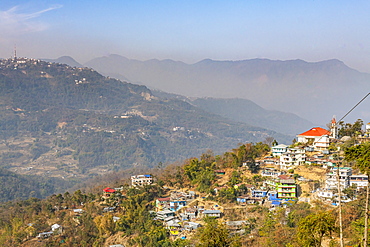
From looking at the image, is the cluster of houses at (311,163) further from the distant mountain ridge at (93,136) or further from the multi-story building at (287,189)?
the distant mountain ridge at (93,136)

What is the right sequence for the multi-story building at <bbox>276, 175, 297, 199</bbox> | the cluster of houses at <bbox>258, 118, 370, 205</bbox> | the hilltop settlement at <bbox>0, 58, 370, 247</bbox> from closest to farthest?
1. the hilltop settlement at <bbox>0, 58, 370, 247</bbox>
2. the cluster of houses at <bbox>258, 118, 370, 205</bbox>
3. the multi-story building at <bbox>276, 175, 297, 199</bbox>

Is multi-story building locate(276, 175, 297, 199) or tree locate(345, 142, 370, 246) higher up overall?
tree locate(345, 142, 370, 246)

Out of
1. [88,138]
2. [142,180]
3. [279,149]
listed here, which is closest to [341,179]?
[279,149]

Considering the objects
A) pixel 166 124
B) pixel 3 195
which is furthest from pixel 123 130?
pixel 3 195

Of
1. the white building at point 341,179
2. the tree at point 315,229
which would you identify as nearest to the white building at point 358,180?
the white building at point 341,179

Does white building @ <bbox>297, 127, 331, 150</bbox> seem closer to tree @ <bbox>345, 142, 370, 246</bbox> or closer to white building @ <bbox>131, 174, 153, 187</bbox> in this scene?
white building @ <bbox>131, 174, 153, 187</bbox>

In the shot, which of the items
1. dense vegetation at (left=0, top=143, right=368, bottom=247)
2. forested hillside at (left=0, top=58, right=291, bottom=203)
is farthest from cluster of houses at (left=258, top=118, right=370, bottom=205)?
forested hillside at (left=0, top=58, right=291, bottom=203)
